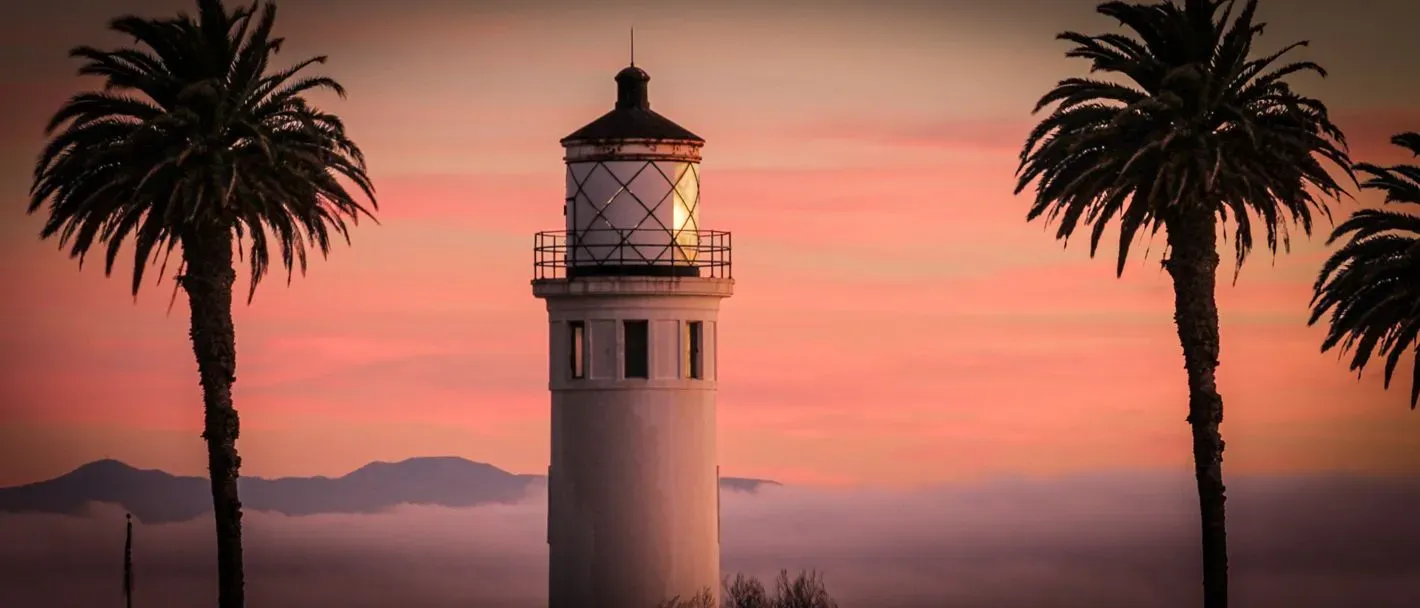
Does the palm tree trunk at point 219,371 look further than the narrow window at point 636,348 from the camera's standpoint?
No

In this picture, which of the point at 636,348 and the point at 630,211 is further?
the point at 636,348

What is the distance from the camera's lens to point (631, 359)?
331ft

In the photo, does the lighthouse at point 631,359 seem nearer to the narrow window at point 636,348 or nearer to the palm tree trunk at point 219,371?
the narrow window at point 636,348

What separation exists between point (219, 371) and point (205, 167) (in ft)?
15.9

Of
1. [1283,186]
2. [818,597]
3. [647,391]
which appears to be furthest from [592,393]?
[1283,186]

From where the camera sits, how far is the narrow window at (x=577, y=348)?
101 meters

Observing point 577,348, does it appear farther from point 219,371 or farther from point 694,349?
point 219,371

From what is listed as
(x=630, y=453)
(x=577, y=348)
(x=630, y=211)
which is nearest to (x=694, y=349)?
(x=577, y=348)

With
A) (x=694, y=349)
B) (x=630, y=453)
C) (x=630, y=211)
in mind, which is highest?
(x=630, y=211)

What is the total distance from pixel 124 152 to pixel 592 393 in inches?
531

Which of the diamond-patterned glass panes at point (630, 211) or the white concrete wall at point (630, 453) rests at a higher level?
the diamond-patterned glass panes at point (630, 211)

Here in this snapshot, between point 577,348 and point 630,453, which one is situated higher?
point 577,348

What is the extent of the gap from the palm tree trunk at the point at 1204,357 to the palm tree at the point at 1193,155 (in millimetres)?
24

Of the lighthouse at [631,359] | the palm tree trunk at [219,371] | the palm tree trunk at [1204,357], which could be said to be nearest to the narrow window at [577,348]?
the lighthouse at [631,359]
